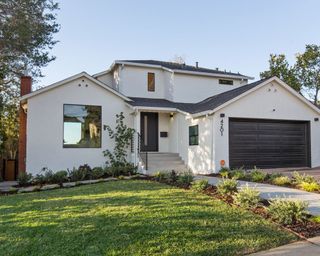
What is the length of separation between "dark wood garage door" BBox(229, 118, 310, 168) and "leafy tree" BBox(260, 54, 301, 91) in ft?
46.4

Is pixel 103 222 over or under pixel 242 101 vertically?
under

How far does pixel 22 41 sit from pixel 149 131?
7733 millimetres

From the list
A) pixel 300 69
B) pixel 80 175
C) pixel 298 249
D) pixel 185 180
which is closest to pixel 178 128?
pixel 80 175

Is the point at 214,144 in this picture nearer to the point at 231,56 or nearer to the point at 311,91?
the point at 231,56

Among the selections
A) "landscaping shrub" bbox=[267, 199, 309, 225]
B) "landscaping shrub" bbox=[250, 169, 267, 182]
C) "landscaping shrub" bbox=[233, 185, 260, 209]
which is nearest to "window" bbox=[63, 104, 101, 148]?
"landscaping shrub" bbox=[250, 169, 267, 182]

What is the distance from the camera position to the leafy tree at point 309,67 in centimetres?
2892

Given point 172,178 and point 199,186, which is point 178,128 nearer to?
point 172,178

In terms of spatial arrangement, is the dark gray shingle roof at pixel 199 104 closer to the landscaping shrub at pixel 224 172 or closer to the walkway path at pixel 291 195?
the landscaping shrub at pixel 224 172

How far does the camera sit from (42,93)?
14.0 metres

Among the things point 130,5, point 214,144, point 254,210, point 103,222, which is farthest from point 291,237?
point 130,5

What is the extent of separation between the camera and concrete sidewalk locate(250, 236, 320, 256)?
4.54m

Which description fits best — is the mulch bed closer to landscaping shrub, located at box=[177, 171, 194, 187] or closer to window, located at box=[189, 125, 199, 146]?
landscaping shrub, located at box=[177, 171, 194, 187]

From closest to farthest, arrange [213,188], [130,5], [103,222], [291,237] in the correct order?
[291,237] → [103,222] → [213,188] → [130,5]

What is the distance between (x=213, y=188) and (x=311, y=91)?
26.1 m
